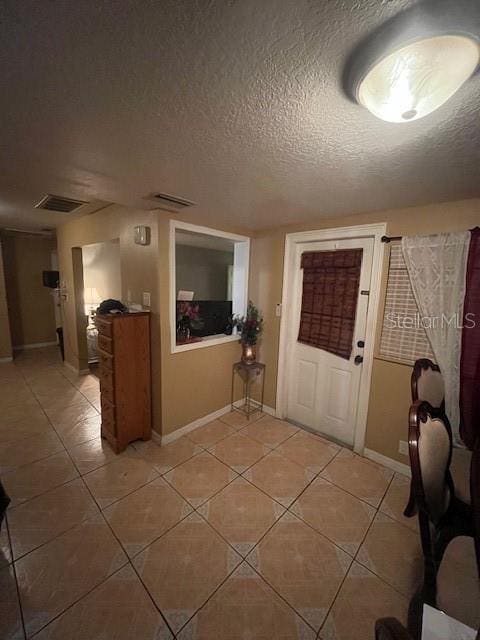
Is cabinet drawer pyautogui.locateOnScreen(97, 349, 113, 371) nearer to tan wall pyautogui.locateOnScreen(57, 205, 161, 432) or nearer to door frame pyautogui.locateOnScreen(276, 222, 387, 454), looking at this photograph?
tan wall pyautogui.locateOnScreen(57, 205, 161, 432)

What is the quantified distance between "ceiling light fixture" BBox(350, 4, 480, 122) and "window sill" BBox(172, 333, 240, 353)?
2.18m

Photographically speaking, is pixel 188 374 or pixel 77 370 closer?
pixel 188 374

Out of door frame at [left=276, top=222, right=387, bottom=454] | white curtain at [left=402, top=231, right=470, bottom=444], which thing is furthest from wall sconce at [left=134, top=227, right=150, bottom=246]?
white curtain at [left=402, top=231, right=470, bottom=444]

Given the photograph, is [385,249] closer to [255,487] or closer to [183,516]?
[255,487]

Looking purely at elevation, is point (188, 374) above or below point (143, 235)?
below

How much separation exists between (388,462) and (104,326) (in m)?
2.83

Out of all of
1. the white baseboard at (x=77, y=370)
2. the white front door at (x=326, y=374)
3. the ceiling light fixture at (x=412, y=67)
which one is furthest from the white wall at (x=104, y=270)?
the ceiling light fixture at (x=412, y=67)

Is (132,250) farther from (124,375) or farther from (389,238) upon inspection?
(389,238)

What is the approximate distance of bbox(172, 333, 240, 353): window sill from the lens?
2490 mm

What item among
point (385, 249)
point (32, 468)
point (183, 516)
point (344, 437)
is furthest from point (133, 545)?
point (385, 249)

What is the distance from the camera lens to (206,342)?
107 inches

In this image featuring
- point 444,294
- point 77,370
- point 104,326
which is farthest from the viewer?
point 77,370

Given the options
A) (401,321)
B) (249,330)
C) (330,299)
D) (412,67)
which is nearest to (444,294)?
(401,321)

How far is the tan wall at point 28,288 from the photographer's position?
191 inches
